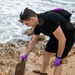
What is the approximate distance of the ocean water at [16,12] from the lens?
8580 millimetres

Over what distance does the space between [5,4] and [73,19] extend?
4125mm

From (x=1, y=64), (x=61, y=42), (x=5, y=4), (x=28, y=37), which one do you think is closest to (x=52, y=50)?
(x=61, y=42)

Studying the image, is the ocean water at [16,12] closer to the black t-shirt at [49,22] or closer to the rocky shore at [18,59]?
the rocky shore at [18,59]

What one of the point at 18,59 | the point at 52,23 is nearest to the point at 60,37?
the point at 52,23

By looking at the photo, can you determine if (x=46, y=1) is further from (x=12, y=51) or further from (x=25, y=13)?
(x=25, y=13)

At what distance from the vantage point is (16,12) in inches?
480

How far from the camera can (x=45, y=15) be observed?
13.4 ft

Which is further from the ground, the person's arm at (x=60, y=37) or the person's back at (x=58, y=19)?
the person's back at (x=58, y=19)

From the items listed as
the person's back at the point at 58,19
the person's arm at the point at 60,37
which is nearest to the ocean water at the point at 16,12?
the person's back at the point at 58,19

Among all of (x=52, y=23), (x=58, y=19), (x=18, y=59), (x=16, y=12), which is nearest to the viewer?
(x=52, y=23)

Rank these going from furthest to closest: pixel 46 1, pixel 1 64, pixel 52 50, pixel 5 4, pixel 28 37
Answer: pixel 46 1 < pixel 5 4 < pixel 28 37 < pixel 1 64 < pixel 52 50

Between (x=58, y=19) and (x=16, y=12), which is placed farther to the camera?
(x=16, y=12)

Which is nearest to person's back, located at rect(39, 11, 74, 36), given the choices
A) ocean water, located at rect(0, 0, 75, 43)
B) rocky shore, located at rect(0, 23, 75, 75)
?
rocky shore, located at rect(0, 23, 75, 75)

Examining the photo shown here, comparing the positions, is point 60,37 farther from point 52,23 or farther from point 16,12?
point 16,12
